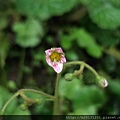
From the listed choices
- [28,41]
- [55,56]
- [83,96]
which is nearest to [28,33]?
[28,41]

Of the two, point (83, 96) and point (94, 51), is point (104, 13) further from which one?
point (83, 96)

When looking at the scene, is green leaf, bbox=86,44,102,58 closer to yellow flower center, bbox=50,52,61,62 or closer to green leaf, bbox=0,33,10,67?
green leaf, bbox=0,33,10,67

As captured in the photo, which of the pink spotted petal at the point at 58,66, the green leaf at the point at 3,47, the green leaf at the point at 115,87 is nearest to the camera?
the pink spotted petal at the point at 58,66

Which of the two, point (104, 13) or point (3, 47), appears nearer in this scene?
point (104, 13)

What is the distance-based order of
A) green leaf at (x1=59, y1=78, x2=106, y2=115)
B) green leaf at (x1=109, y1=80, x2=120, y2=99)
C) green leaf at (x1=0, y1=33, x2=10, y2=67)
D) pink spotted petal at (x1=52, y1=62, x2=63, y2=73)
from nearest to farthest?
pink spotted petal at (x1=52, y1=62, x2=63, y2=73), green leaf at (x1=59, y1=78, x2=106, y2=115), green leaf at (x1=109, y1=80, x2=120, y2=99), green leaf at (x1=0, y1=33, x2=10, y2=67)

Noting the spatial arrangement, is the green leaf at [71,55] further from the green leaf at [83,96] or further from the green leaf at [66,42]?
the green leaf at [83,96]

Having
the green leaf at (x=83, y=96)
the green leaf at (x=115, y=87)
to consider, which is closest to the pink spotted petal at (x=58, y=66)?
the green leaf at (x=83, y=96)

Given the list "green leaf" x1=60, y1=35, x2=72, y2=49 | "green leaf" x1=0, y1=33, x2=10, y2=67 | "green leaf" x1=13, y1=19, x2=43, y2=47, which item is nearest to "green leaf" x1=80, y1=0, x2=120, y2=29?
"green leaf" x1=60, y1=35, x2=72, y2=49

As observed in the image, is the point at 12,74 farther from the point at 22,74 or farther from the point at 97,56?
the point at 97,56
